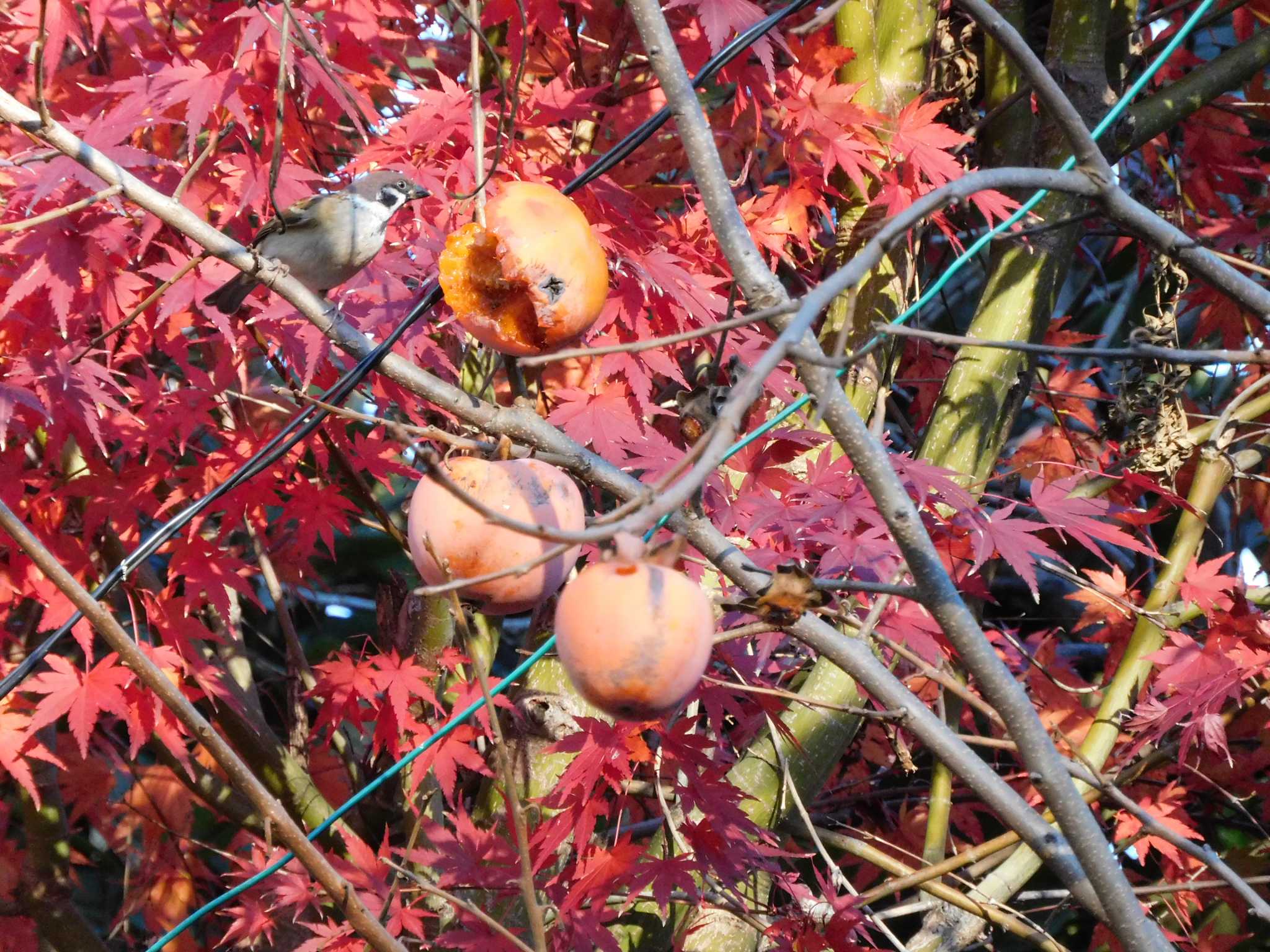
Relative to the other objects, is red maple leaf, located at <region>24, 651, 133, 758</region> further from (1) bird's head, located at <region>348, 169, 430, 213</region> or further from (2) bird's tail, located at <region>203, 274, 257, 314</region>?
(1) bird's head, located at <region>348, 169, 430, 213</region>

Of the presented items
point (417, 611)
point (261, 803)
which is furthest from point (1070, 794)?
point (417, 611)

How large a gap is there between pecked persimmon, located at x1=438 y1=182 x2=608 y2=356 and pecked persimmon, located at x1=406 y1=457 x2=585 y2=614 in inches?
Answer: 7.1

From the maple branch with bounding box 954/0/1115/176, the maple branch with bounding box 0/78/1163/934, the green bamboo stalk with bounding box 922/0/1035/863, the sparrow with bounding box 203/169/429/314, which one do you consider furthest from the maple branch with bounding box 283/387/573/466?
the green bamboo stalk with bounding box 922/0/1035/863

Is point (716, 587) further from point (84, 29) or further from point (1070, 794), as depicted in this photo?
point (84, 29)

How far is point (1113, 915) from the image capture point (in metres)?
1.13

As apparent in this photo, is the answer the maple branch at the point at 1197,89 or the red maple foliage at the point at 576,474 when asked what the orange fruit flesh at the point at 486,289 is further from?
the maple branch at the point at 1197,89

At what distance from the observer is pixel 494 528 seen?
46.7 inches

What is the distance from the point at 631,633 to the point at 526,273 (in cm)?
56

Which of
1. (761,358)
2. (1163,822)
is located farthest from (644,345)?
(1163,822)

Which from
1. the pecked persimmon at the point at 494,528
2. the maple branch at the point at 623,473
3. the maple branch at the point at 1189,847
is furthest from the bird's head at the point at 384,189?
the maple branch at the point at 1189,847

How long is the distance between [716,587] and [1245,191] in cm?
192

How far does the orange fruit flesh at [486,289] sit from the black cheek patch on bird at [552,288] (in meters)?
0.02

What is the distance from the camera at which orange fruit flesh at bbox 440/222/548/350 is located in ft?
4.33

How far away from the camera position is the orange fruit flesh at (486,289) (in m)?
1.32
